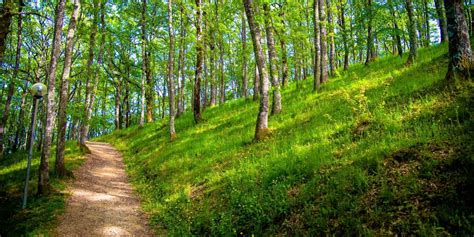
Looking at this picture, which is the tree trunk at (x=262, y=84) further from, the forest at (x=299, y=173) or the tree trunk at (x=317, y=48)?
the tree trunk at (x=317, y=48)

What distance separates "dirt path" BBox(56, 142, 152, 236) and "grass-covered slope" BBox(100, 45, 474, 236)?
57 cm

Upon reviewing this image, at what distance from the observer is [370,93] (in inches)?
423

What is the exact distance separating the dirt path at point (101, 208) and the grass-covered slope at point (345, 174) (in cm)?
57

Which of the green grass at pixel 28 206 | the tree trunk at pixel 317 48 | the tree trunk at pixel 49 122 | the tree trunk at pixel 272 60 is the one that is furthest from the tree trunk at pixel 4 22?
the tree trunk at pixel 317 48

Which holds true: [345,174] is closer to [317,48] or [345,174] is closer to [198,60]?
[317,48]

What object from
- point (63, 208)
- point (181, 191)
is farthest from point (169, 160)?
point (63, 208)

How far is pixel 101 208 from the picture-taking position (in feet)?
30.8

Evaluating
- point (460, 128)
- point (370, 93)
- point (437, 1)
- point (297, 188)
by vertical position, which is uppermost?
point (437, 1)

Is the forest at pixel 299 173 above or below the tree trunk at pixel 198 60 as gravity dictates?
below

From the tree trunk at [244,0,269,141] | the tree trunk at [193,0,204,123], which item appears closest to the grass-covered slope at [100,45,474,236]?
the tree trunk at [244,0,269,141]

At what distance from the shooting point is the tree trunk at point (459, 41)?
7.16m

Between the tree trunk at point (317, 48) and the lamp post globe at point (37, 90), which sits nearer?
the lamp post globe at point (37, 90)

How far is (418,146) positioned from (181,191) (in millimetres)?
6691

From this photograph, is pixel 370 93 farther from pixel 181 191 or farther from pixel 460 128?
pixel 181 191
